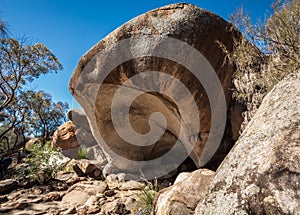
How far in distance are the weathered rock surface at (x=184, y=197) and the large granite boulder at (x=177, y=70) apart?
1.94 meters

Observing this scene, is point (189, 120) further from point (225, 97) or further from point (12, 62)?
point (12, 62)

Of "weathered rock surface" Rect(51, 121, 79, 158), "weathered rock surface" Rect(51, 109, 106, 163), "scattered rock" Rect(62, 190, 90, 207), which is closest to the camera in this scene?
"scattered rock" Rect(62, 190, 90, 207)

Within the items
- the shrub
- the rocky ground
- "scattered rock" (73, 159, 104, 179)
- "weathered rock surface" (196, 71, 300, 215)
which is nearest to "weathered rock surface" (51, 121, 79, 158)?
"scattered rock" (73, 159, 104, 179)

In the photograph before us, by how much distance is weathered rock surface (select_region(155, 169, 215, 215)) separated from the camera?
116 inches

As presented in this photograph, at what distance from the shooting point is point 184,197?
3059 millimetres

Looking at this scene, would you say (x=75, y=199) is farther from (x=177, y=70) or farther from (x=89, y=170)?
(x=177, y=70)

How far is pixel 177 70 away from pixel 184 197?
8.70 feet

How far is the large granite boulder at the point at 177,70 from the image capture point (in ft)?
14.9

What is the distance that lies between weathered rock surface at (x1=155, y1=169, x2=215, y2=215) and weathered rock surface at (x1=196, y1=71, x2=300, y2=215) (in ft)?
3.44

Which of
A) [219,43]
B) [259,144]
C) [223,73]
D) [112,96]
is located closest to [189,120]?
[223,73]

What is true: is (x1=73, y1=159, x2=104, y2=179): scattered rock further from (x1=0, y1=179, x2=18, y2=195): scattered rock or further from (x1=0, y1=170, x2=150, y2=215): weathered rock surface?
(x1=0, y1=179, x2=18, y2=195): scattered rock

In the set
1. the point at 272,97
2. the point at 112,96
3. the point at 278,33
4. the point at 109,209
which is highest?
the point at 112,96

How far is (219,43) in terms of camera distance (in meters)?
4.47

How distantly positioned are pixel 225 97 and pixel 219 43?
1276 mm
